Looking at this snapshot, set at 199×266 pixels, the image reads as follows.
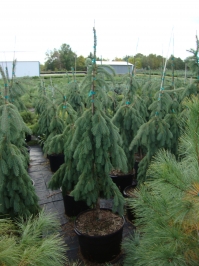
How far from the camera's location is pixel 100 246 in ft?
10.5

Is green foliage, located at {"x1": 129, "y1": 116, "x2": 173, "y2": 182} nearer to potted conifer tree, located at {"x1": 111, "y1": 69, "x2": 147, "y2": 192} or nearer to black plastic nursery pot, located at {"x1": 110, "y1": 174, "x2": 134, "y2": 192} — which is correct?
potted conifer tree, located at {"x1": 111, "y1": 69, "x2": 147, "y2": 192}

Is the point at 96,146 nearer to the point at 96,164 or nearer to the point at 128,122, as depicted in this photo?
the point at 96,164

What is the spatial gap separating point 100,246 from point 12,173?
1.44 meters

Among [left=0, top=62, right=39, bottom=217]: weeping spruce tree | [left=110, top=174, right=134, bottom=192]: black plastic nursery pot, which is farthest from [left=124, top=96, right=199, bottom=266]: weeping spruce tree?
[left=110, top=174, right=134, bottom=192]: black plastic nursery pot

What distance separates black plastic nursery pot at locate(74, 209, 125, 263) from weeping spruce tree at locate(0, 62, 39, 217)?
821mm

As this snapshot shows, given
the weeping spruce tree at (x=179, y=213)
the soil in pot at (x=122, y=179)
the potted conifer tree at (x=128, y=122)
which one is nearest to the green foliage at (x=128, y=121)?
the potted conifer tree at (x=128, y=122)

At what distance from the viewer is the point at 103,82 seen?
Result: 10.2ft

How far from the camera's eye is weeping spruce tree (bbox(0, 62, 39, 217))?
9.59 ft

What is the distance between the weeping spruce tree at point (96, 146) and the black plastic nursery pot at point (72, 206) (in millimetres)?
588

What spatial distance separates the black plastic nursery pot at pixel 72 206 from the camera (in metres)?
4.15

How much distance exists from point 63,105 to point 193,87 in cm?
262

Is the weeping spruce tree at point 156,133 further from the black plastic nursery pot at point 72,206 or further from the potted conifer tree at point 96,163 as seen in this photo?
the black plastic nursery pot at point 72,206

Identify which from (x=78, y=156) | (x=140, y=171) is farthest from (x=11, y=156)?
(x=140, y=171)

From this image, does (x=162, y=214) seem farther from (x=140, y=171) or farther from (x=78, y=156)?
(x=140, y=171)
